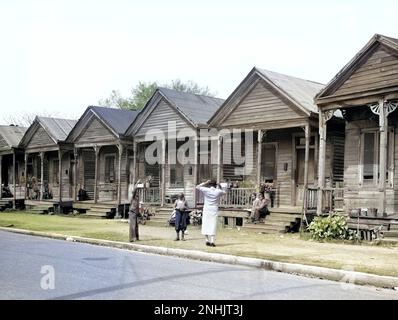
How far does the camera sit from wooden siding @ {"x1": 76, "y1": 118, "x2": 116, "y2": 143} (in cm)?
3026

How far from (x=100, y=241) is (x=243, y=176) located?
10.2 metres

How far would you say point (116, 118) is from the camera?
103 feet

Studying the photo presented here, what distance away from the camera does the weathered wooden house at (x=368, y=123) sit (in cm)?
1692

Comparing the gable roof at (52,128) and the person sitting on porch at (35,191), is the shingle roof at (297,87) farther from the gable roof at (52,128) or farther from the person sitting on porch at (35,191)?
the person sitting on porch at (35,191)

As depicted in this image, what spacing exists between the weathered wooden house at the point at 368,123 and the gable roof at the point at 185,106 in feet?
25.0

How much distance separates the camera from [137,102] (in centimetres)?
6719

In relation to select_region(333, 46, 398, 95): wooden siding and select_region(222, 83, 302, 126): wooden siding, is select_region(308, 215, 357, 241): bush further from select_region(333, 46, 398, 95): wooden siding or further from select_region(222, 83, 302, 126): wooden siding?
select_region(222, 83, 302, 126): wooden siding

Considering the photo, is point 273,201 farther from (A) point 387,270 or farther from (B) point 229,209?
(A) point 387,270

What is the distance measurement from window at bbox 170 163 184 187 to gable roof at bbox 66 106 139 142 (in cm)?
329

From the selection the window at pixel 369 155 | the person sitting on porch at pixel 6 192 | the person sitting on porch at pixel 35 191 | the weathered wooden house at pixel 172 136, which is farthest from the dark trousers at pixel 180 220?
the person sitting on porch at pixel 6 192

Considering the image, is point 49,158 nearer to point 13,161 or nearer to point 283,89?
point 13,161

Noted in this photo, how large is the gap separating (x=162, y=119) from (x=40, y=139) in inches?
486

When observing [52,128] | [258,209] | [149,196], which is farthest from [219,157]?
[52,128]
